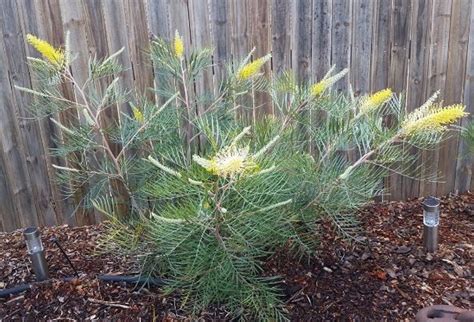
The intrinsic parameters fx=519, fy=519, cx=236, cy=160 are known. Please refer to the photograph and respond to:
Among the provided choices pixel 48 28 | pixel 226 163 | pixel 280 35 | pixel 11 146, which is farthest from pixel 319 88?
pixel 11 146

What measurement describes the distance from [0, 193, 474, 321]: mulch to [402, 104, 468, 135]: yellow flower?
0.73 meters

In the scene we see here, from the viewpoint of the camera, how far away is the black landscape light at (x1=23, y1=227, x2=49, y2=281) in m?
2.15

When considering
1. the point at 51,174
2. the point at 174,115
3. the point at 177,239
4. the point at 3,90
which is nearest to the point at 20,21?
the point at 3,90

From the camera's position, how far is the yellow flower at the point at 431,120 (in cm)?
151

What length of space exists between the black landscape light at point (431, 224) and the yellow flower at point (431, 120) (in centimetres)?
68

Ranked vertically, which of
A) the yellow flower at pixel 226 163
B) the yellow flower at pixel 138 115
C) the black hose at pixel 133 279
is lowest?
the black hose at pixel 133 279

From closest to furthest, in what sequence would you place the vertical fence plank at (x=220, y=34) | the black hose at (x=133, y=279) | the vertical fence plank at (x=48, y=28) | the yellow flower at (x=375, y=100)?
the yellow flower at (x=375, y=100)
the black hose at (x=133, y=279)
the vertical fence plank at (x=48, y=28)
the vertical fence plank at (x=220, y=34)

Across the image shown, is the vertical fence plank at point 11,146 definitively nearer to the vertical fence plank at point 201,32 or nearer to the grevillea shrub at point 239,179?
→ the grevillea shrub at point 239,179

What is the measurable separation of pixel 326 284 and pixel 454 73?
156cm

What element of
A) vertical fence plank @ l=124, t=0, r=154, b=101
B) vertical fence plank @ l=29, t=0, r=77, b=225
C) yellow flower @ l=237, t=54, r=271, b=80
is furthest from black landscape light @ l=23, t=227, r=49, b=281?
yellow flower @ l=237, t=54, r=271, b=80

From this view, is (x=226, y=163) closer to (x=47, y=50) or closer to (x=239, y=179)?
(x=239, y=179)

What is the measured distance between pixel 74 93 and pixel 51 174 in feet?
1.60

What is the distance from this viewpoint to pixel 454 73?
116 inches

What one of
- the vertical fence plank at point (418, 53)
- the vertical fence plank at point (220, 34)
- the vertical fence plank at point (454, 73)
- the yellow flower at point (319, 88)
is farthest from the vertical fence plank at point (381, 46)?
the yellow flower at point (319, 88)
